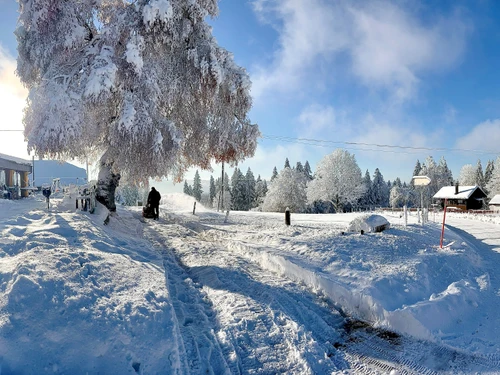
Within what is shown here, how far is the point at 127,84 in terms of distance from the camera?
9.82 m

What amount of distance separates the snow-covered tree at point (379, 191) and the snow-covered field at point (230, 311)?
71.1m

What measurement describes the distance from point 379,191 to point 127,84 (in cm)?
7627

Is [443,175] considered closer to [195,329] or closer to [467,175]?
[467,175]

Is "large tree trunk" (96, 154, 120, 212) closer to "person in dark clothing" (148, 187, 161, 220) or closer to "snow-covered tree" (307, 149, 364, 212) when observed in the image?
"person in dark clothing" (148, 187, 161, 220)

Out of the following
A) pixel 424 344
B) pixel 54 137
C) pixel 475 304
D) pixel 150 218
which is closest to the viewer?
pixel 424 344

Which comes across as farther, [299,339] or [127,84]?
[127,84]

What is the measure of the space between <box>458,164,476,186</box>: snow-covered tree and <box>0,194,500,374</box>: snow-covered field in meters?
81.5

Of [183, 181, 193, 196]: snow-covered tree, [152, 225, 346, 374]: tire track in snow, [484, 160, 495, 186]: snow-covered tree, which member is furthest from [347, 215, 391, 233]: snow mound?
[183, 181, 193, 196]: snow-covered tree

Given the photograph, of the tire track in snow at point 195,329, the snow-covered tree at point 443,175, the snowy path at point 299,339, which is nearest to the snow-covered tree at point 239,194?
the snow-covered tree at point 443,175

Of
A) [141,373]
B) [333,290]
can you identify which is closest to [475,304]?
[333,290]

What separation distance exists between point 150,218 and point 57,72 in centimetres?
829

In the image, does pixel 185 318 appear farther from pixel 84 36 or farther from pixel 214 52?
pixel 84 36

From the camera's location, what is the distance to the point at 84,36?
10.5m

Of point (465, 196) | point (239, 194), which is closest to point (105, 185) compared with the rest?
point (465, 196)
